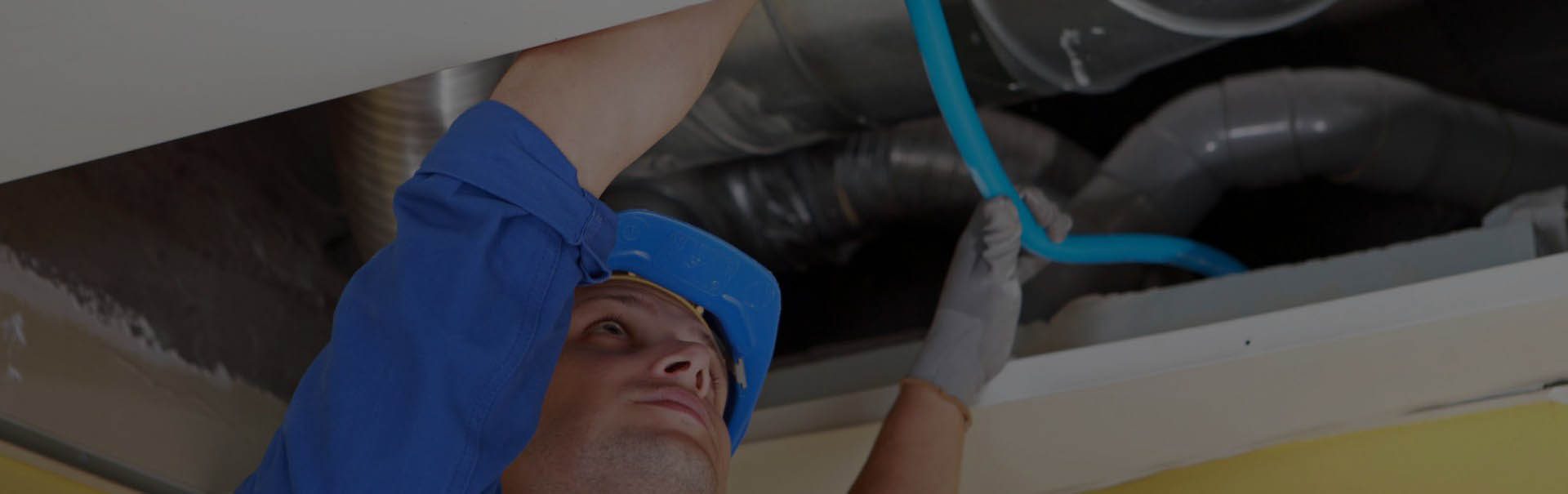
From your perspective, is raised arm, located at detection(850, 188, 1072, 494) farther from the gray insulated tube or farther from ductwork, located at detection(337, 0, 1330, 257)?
the gray insulated tube

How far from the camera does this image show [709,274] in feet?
3.65

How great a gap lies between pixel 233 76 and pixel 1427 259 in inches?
45.7

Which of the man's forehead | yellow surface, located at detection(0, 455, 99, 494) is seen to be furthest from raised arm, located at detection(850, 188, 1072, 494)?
yellow surface, located at detection(0, 455, 99, 494)

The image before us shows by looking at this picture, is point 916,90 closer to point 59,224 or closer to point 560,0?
point 560,0

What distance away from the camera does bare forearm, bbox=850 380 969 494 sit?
1.19 meters

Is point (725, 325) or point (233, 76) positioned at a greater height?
point (233, 76)

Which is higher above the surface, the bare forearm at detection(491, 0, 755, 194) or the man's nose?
the bare forearm at detection(491, 0, 755, 194)

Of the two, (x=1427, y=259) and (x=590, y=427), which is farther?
(x=1427, y=259)

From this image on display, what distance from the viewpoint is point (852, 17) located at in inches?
48.3

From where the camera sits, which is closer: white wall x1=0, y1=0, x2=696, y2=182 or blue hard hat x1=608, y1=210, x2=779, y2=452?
white wall x1=0, y1=0, x2=696, y2=182

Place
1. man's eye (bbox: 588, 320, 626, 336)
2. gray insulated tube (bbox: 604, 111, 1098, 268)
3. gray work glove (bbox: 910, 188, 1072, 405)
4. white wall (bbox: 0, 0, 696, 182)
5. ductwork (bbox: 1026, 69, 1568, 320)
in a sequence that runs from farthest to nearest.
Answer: gray insulated tube (bbox: 604, 111, 1098, 268), ductwork (bbox: 1026, 69, 1568, 320), gray work glove (bbox: 910, 188, 1072, 405), man's eye (bbox: 588, 320, 626, 336), white wall (bbox: 0, 0, 696, 182)

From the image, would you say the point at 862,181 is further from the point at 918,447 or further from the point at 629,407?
the point at 629,407

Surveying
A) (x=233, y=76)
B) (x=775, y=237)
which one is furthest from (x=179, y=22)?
(x=775, y=237)

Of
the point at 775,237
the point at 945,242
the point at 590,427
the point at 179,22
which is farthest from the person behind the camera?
the point at 945,242
